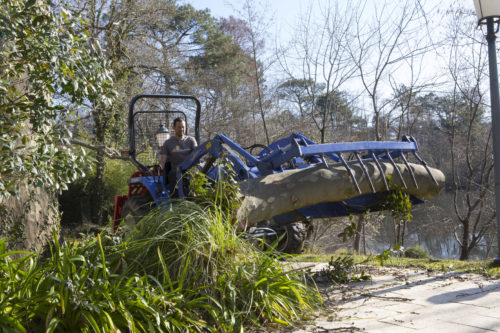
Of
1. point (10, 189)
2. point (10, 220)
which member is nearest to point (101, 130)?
point (10, 220)

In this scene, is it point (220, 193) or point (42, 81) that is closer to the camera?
point (220, 193)

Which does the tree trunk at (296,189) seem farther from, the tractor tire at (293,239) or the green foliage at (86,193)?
the green foliage at (86,193)

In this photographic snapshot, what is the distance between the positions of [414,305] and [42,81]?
11.4ft

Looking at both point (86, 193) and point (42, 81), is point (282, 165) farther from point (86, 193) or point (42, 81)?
point (86, 193)

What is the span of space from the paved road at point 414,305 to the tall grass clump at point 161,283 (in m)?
0.28

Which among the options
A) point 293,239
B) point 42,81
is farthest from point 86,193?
point 42,81

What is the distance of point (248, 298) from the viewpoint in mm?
3111

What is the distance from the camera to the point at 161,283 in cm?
317

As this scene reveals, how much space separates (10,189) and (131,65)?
11912mm

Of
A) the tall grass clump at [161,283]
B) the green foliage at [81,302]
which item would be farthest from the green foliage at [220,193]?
the green foliage at [81,302]

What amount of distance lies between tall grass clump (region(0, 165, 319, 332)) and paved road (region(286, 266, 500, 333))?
10.9 inches

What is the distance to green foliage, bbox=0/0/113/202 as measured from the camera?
11.9ft

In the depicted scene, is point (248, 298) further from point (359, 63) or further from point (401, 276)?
point (359, 63)

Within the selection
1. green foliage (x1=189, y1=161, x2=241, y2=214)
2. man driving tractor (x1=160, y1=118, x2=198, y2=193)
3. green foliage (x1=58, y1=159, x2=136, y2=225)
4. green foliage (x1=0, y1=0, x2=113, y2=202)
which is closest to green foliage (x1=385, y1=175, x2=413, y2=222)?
green foliage (x1=189, y1=161, x2=241, y2=214)
